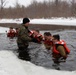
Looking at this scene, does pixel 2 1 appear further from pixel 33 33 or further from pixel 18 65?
pixel 18 65

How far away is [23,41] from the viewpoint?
10516mm

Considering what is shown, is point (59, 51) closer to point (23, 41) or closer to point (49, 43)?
point (23, 41)

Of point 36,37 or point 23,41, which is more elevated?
point 23,41

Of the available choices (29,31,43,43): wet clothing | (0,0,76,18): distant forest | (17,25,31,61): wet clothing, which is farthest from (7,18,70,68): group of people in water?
(0,0,76,18): distant forest

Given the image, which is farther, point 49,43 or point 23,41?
point 49,43

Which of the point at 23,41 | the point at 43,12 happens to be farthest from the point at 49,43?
the point at 43,12

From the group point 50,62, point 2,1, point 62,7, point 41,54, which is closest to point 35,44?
point 41,54

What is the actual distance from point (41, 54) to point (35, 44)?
260 centimetres

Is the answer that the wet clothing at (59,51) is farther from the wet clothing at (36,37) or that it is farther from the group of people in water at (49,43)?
the wet clothing at (36,37)

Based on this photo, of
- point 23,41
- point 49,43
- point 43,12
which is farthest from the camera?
point 43,12

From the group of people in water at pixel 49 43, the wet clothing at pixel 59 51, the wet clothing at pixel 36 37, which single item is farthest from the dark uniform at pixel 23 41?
the wet clothing at pixel 36 37

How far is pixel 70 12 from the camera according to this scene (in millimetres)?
44469

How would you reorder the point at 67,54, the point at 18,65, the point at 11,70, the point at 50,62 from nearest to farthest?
the point at 11,70 → the point at 18,65 → the point at 50,62 → the point at 67,54

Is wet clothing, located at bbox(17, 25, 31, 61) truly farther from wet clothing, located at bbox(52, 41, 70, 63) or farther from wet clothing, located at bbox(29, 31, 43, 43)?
wet clothing, located at bbox(29, 31, 43, 43)
